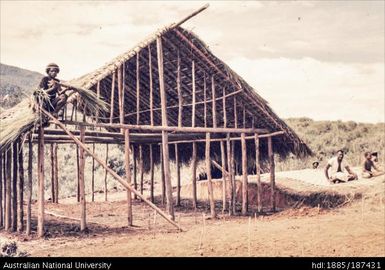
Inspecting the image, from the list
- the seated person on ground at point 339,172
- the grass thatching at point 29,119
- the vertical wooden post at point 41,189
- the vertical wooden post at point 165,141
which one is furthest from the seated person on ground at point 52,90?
the seated person on ground at point 339,172

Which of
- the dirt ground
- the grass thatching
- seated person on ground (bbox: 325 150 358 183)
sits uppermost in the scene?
the grass thatching

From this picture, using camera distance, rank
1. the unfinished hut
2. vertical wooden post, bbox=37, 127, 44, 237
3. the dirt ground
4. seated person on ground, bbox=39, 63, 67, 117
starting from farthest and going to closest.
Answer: the unfinished hut → seated person on ground, bbox=39, 63, 67, 117 → vertical wooden post, bbox=37, 127, 44, 237 → the dirt ground

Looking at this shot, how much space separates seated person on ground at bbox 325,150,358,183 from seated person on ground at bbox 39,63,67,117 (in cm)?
864

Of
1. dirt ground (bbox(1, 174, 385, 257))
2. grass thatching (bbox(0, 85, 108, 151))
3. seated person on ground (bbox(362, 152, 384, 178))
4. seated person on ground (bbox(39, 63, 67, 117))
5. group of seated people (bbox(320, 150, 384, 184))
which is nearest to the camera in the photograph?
dirt ground (bbox(1, 174, 385, 257))

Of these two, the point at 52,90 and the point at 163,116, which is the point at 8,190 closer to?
the point at 52,90

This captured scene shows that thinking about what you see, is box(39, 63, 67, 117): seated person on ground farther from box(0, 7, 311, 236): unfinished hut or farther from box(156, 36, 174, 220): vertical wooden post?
box(156, 36, 174, 220): vertical wooden post

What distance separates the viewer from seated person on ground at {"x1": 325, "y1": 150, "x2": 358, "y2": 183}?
1532cm

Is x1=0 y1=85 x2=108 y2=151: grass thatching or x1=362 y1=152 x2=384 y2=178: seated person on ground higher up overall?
x1=0 y1=85 x2=108 y2=151: grass thatching

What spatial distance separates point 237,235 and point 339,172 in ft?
23.1

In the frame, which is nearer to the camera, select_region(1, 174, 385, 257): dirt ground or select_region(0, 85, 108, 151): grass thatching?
Result: select_region(1, 174, 385, 257): dirt ground

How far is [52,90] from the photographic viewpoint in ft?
34.1

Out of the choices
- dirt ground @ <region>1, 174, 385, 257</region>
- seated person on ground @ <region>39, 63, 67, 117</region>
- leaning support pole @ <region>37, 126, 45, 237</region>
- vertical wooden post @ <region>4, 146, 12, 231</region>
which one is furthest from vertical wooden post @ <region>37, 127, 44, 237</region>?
vertical wooden post @ <region>4, 146, 12, 231</region>

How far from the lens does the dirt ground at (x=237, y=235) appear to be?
827cm

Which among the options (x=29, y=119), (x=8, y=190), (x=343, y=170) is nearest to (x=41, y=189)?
(x=29, y=119)
